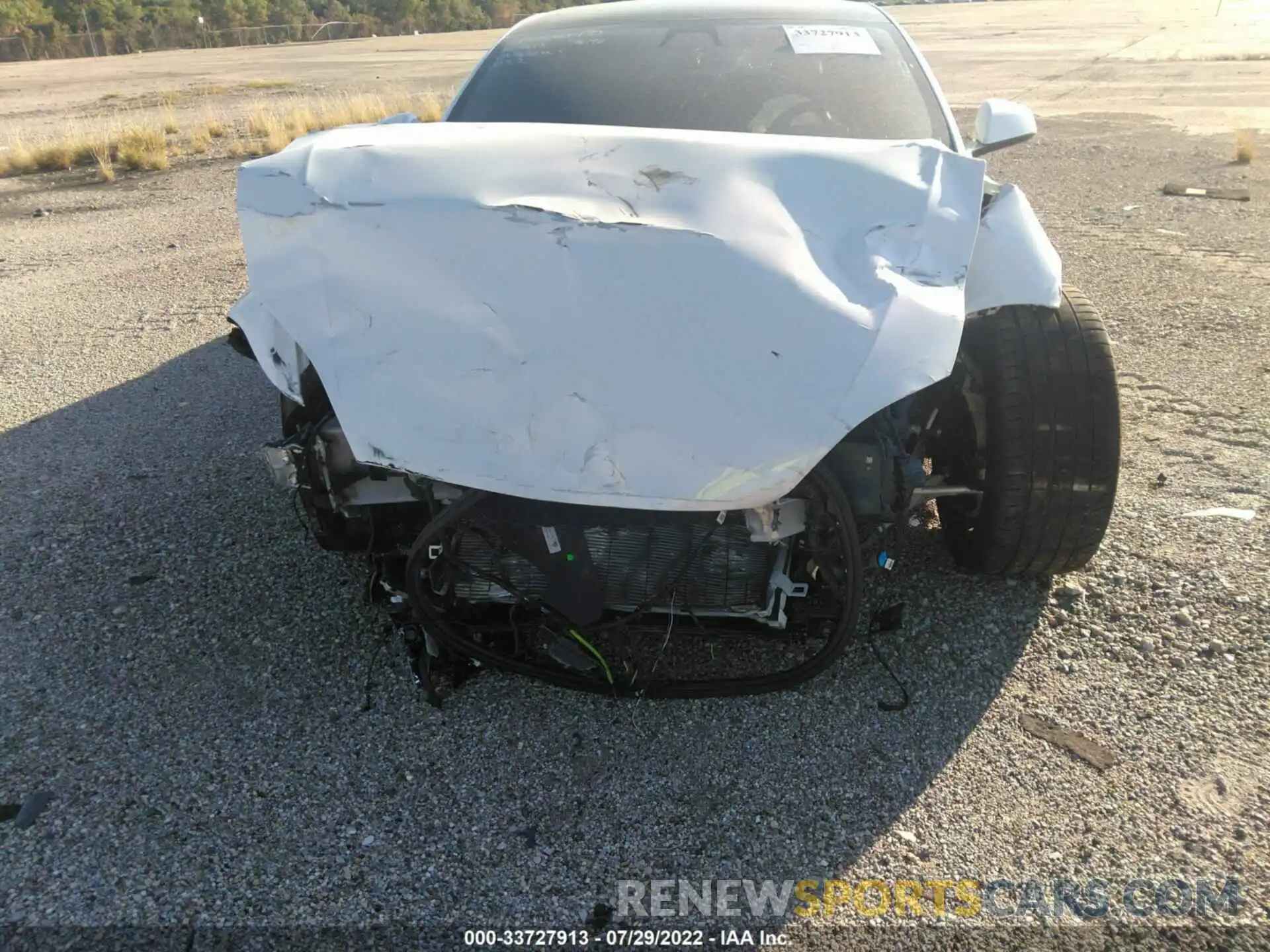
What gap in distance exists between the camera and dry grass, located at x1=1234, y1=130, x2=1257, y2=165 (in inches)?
368

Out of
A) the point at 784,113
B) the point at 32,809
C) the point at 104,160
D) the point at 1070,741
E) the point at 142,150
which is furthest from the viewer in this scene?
the point at 142,150

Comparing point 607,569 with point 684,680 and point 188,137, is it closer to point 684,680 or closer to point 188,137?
point 684,680

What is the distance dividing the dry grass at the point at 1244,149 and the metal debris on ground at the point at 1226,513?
8023 mm

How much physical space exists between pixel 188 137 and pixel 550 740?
44.2 feet

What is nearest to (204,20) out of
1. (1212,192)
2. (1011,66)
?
(1011,66)

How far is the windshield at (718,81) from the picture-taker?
3211 millimetres

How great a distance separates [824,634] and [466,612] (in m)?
0.96

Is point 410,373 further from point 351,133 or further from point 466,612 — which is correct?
point 351,133

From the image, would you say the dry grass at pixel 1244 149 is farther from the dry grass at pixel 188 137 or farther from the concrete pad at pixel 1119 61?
the dry grass at pixel 188 137

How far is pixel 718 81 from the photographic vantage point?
3.38 metres

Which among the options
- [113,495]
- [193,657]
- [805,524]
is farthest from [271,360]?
[113,495]

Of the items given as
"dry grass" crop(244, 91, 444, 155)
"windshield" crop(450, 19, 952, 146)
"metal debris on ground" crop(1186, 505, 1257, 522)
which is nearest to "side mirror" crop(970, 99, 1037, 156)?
"windshield" crop(450, 19, 952, 146)

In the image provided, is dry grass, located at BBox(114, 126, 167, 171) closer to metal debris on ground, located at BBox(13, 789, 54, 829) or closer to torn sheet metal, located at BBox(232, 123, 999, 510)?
torn sheet metal, located at BBox(232, 123, 999, 510)

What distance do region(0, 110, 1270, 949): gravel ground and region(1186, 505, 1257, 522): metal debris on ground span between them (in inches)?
2.2
